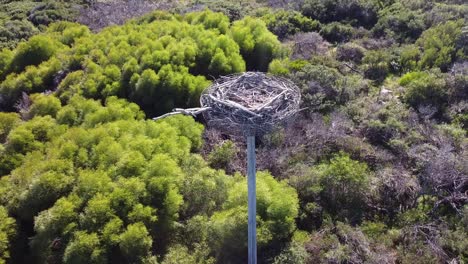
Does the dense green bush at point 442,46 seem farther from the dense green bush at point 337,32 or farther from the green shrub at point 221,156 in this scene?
the green shrub at point 221,156

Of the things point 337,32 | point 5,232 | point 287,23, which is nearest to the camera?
point 5,232

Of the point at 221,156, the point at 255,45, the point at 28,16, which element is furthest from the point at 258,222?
the point at 28,16

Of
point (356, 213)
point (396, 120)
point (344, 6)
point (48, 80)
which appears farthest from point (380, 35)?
point (48, 80)

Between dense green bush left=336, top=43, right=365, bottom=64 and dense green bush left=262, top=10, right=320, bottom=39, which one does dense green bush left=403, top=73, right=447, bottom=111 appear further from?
dense green bush left=262, top=10, right=320, bottom=39

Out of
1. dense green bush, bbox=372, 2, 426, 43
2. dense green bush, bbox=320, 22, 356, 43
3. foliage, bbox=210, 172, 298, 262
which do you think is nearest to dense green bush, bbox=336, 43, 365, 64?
dense green bush, bbox=320, 22, 356, 43

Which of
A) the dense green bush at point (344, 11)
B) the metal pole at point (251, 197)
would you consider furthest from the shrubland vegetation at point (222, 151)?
the dense green bush at point (344, 11)

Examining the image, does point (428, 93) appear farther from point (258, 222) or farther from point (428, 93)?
point (258, 222)

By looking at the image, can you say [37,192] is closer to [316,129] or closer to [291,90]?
[291,90]
